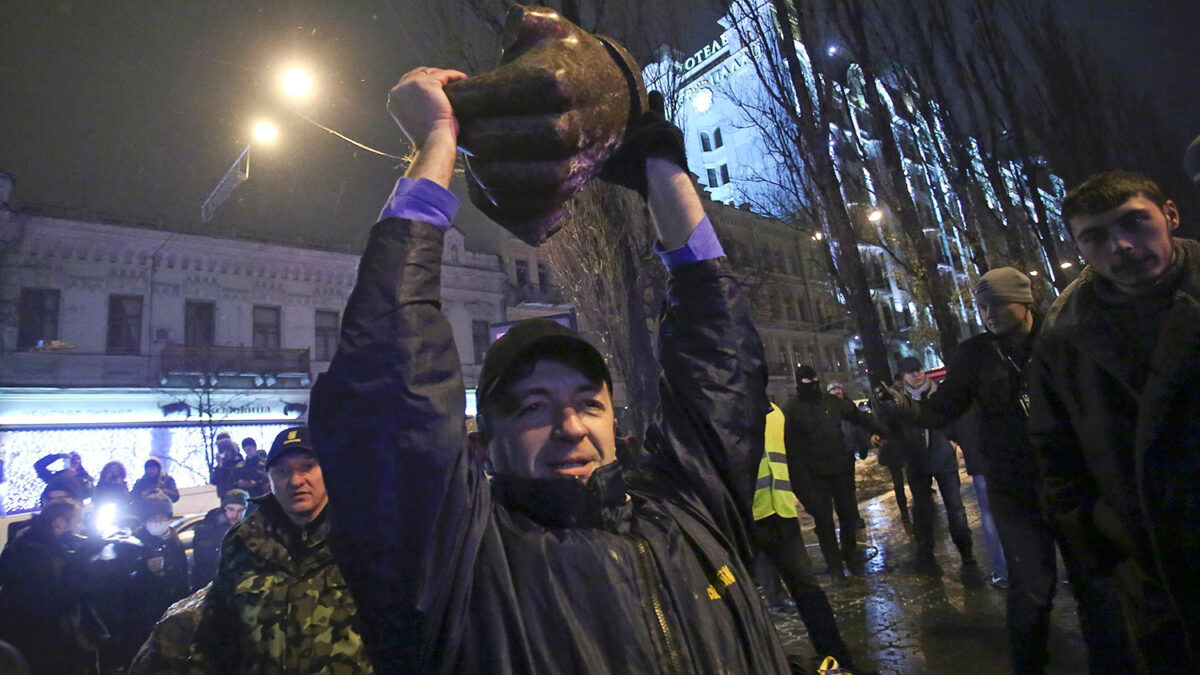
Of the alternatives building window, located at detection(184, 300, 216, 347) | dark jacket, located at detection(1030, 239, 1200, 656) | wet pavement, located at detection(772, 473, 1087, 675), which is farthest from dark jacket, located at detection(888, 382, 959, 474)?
building window, located at detection(184, 300, 216, 347)

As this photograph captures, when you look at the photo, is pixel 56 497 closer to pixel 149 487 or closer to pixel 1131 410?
pixel 149 487

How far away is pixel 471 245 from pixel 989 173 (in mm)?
20493

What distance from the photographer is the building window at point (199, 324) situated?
21.6 metres

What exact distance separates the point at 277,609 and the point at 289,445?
90 centimetres

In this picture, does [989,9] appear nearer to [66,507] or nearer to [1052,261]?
[1052,261]

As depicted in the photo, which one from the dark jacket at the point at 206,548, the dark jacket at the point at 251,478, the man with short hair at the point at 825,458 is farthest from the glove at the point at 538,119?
the dark jacket at the point at 251,478

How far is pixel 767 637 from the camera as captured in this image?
1.30 m

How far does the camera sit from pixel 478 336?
2727 centimetres

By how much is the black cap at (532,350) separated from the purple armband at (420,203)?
343mm

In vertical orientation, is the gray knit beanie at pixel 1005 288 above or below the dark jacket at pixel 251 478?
above

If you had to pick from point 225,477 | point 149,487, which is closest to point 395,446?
point 225,477

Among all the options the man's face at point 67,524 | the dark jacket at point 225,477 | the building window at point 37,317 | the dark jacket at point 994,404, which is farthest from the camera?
the building window at point 37,317

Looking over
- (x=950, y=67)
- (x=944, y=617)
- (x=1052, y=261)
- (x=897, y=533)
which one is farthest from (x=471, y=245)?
(x=944, y=617)

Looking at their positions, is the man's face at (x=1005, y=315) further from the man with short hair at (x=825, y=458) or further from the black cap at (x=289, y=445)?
the black cap at (x=289, y=445)
